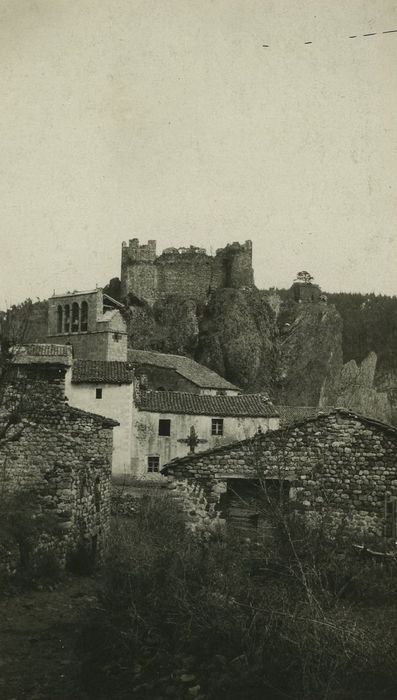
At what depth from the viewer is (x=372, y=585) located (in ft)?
29.0

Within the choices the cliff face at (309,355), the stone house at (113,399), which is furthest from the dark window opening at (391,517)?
the cliff face at (309,355)

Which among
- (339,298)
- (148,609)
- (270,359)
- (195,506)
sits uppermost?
(339,298)

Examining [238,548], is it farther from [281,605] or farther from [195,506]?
[281,605]

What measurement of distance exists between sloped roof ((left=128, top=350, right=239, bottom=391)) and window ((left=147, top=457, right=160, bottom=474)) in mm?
11472

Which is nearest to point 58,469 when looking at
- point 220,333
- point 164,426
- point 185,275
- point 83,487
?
point 83,487

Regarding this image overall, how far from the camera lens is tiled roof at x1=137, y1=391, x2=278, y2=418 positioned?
134 feet

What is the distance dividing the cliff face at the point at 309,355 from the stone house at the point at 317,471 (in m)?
55.2

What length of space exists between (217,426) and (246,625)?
34607mm

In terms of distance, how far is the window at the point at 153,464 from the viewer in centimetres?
4069

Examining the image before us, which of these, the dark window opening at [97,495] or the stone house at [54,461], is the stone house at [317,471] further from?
the dark window opening at [97,495]

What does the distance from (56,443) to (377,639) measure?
9192 millimetres

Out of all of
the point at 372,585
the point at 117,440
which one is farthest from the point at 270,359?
the point at 372,585

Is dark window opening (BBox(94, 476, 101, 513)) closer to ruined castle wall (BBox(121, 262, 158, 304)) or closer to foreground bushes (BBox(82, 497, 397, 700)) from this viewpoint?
foreground bushes (BBox(82, 497, 397, 700))

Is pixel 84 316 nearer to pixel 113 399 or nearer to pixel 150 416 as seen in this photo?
pixel 113 399
